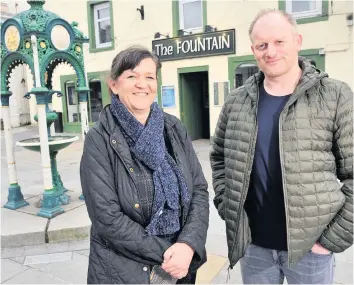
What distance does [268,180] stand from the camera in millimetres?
1830

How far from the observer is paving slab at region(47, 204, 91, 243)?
13.3 ft

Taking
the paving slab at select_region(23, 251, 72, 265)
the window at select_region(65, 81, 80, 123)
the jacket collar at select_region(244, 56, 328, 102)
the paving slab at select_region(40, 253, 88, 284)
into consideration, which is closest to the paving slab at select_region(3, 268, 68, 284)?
the paving slab at select_region(40, 253, 88, 284)

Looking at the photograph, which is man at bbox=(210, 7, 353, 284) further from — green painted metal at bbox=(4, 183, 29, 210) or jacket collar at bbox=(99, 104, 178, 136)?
green painted metal at bbox=(4, 183, 29, 210)

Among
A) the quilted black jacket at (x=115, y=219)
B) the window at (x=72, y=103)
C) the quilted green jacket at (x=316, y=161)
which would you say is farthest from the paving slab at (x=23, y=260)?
the window at (x=72, y=103)

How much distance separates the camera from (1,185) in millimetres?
6387

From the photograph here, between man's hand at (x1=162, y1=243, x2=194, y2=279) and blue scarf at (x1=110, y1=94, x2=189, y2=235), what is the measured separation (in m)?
0.10

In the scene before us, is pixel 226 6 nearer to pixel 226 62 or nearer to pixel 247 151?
pixel 226 62

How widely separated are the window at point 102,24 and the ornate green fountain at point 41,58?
7431 millimetres

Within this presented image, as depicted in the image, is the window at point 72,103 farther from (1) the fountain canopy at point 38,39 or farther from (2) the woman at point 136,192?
(2) the woman at point 136,192

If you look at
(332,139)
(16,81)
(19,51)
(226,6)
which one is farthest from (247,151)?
(16,81)

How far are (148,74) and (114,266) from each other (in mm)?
991

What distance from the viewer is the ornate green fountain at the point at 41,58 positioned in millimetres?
4363

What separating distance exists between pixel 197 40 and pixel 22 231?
754 centimetres

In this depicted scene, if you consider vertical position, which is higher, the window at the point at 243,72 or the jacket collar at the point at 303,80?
the window at the point at 243,72
